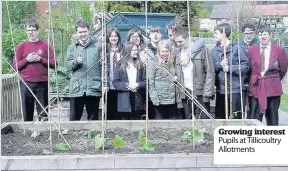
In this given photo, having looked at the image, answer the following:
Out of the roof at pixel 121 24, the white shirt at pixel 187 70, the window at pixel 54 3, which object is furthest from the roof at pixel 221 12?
the window at pixel 54 3

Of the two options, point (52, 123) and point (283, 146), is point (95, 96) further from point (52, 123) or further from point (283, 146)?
point (283, 146)

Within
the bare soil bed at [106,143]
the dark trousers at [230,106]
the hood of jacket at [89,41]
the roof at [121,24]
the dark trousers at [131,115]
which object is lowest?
the bare soil bed at [106,143]

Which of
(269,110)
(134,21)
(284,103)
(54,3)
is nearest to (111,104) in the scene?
(134,21)

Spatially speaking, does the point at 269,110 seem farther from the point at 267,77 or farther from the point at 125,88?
the point at 125,88

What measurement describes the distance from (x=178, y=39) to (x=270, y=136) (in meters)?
1.35

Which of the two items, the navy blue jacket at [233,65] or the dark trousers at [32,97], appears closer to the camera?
the navy blue jacket at [233,65]

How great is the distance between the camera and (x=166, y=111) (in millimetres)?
5566

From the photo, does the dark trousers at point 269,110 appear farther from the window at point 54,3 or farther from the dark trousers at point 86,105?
the window at point 54,3

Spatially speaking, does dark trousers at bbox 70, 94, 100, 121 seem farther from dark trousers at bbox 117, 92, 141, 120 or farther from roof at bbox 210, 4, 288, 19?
roof at bbox 210, 4, 288, 19

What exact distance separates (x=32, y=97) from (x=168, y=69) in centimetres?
113

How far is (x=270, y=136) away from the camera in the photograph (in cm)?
420

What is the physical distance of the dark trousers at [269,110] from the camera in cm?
522

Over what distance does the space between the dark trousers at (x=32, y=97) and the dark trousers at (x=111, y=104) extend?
486mm

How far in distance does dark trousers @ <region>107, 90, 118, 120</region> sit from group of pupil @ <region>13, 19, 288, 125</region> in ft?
0.04
